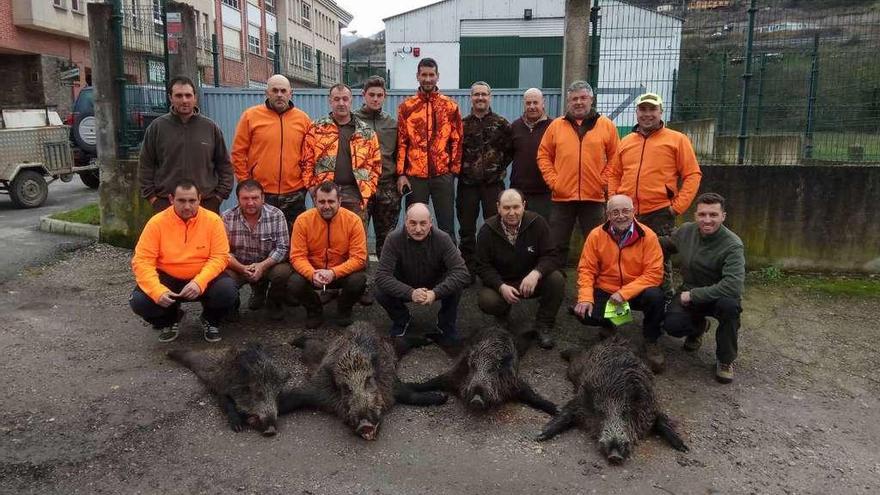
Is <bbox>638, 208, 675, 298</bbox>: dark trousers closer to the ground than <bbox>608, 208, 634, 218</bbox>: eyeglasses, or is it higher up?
closer to the ground

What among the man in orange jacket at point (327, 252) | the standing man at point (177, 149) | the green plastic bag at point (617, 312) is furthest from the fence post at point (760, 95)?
the standing man at point (177, 149)

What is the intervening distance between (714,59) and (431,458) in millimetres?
6600

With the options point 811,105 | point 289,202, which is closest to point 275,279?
point 289,202

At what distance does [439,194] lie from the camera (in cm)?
655

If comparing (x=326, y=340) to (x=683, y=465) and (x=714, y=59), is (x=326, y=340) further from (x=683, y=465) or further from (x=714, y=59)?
(x=714, y=59)

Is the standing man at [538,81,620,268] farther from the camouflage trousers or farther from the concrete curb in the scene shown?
the concrete curb

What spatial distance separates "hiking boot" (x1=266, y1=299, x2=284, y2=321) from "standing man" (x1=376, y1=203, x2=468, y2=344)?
116cm

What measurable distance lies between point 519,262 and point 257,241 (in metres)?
2.43

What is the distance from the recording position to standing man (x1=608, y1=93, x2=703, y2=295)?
5.71m

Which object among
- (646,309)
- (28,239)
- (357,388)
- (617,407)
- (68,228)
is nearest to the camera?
(617,407)

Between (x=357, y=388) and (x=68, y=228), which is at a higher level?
(x=68, y=228)

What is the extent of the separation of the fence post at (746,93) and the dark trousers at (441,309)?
442 centimetres

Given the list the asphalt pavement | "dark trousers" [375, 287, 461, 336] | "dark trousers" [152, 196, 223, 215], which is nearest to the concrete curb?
the asphalt pavement

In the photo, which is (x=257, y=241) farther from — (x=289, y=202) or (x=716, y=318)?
(x=716, y=318)
